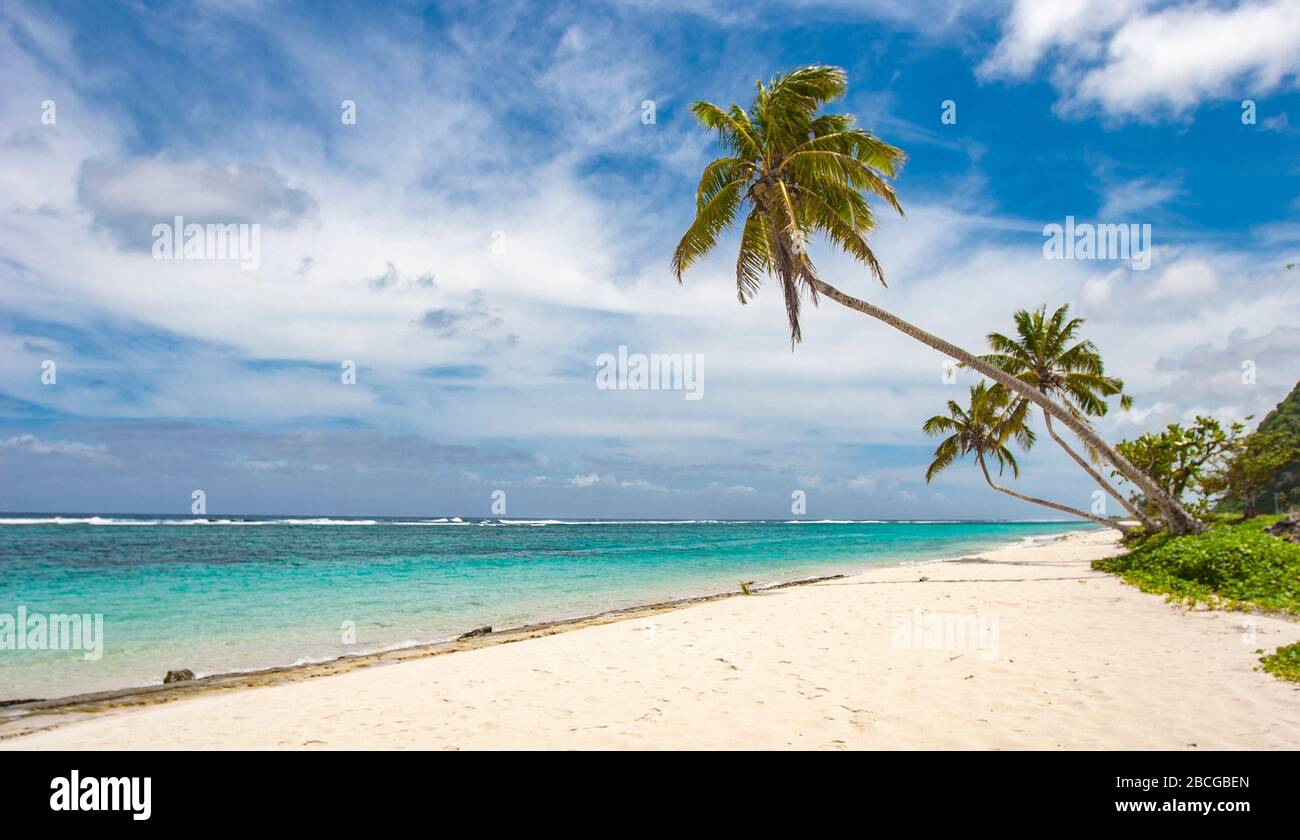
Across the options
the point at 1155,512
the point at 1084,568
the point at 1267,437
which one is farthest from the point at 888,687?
the point at 1267,437

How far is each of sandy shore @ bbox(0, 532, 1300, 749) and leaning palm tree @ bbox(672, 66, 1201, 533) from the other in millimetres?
8406

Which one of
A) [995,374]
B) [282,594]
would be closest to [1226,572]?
[995,374]

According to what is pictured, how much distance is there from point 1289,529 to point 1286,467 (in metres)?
48.5

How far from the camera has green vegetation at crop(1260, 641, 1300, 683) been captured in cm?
634

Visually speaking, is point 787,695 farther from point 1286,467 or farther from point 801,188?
point 1286,467

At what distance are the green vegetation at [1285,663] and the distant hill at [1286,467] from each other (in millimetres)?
56503

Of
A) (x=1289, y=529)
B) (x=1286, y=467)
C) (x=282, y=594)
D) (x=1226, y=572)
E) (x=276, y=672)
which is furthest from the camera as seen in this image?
(x=1286, y=467)

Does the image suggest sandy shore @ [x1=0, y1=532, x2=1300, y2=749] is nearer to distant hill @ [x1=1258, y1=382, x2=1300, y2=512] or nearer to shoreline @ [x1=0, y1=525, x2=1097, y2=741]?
shoreline @ [x1=0, y1=525, x2=1097, y2=741]

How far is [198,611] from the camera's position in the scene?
1568 cm

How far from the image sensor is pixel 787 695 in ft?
20.3

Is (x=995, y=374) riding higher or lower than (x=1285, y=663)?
higher

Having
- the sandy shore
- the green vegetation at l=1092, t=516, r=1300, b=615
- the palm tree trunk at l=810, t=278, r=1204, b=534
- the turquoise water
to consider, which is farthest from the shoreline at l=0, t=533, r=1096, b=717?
the green vegetation at l=1092, t=516, r=1300, b=615
